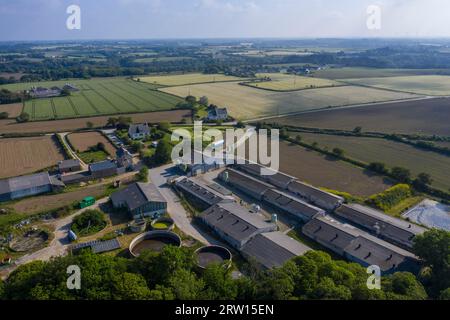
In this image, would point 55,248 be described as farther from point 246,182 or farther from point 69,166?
point 246,182

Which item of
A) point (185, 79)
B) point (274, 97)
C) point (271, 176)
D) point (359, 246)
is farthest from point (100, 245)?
point (185, 79)

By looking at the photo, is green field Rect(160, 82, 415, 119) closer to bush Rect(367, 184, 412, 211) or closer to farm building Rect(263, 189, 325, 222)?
farm building Rect(263, 189, 325, 222)

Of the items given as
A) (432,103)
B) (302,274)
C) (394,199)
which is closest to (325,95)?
(432,103)

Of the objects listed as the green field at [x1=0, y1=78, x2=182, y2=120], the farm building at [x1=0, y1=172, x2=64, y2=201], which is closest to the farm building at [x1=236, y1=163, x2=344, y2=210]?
the farm building at [x1=0, y1=172, x2=64, y2=201]

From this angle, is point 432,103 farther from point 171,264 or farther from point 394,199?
point 171,264

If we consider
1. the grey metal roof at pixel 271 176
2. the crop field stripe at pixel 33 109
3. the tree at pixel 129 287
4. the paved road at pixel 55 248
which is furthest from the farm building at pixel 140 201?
the crop field stripe at pixel 33 109

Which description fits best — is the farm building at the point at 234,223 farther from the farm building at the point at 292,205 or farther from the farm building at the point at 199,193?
the farm building at the point at 292,205

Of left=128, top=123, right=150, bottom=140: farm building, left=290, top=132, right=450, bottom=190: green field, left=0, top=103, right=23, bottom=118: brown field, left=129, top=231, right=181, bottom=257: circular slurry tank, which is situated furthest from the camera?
left=0, top=103, right=23, bottom=118: brown field

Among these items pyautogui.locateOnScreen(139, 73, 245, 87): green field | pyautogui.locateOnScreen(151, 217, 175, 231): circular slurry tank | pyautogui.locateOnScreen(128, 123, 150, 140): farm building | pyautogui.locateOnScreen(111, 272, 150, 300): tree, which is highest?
pyautogui.locateOnScreen(139, 73, 245, 87): green field
